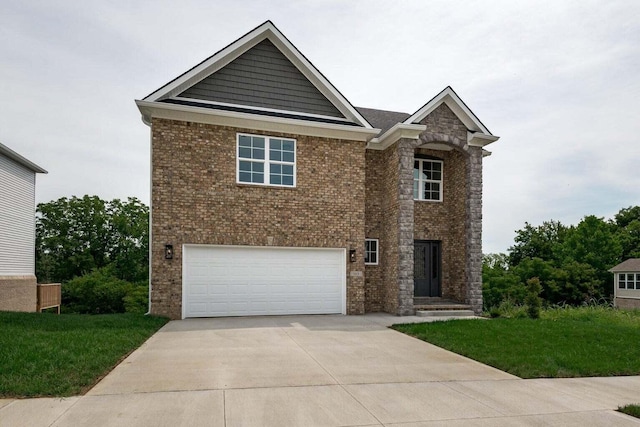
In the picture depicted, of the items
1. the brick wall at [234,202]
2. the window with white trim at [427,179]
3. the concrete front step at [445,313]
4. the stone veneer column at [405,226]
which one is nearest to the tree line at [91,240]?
the brick wall at [234,202]

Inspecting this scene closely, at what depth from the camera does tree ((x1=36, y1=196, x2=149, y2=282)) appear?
1377 inches

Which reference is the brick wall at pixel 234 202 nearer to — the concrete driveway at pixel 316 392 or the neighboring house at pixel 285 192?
the neighboring house at pixel 285 192

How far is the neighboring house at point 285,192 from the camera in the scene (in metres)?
11.9

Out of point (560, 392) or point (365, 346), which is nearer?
point (560, 392)

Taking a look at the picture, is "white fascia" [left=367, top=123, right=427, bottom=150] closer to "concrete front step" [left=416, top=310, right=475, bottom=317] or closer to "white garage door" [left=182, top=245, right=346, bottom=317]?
"white garage door" [left=182, top=245, right=346, bottom=317]

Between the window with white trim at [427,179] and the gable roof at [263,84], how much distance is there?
3.32 meters

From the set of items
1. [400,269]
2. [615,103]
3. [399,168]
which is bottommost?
[400,269]

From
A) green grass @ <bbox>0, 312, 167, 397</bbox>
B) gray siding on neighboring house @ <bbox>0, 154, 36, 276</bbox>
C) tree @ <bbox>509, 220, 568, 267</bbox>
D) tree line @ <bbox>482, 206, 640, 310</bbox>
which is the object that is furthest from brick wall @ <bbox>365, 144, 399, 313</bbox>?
tree @ <bbox>509, 220, 568, 267</bbox>

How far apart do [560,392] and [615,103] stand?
12.9 m

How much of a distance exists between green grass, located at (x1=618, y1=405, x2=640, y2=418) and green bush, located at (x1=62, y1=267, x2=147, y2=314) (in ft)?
96.3

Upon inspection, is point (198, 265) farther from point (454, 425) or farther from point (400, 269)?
point (454, 425)

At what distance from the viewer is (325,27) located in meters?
11.1

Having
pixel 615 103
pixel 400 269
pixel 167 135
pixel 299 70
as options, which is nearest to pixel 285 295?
pixel 400 269

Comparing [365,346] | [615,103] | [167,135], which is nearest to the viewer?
[365,346]
